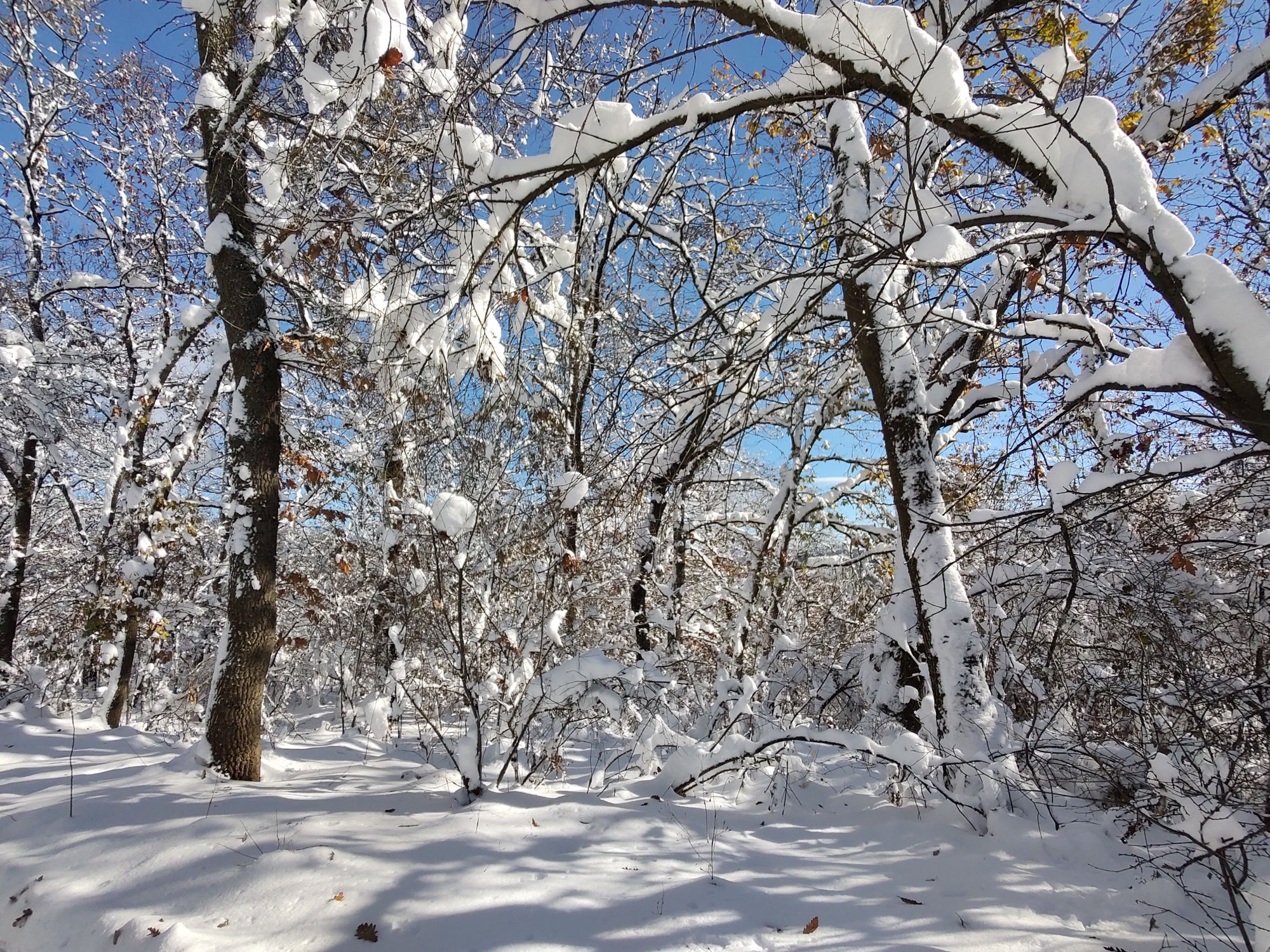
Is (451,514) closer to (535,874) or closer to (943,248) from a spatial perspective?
(535,874)

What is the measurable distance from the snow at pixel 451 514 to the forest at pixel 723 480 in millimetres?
43

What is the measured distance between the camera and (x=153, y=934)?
2281 millimetres

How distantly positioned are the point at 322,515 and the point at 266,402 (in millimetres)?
2501

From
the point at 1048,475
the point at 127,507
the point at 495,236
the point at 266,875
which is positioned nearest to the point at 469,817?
the point at 266,875

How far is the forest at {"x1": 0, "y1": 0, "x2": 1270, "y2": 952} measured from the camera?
2.33 meters

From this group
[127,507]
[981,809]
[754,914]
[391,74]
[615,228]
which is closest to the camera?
[754,914]

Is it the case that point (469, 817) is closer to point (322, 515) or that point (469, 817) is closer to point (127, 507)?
point (322, 515)

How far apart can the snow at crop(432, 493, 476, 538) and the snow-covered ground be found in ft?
5.04

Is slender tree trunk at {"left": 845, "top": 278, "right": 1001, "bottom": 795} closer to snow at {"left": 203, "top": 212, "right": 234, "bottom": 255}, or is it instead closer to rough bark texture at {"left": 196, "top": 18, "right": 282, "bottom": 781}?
rough bark texture at {"left": 196, "top": 18, "right": 282, "bottom": 781}

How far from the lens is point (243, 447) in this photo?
4707 mm

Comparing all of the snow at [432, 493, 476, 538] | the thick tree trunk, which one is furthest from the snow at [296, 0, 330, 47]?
the thick tree trunk

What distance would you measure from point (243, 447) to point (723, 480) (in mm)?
3782

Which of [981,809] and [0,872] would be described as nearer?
[0,872]

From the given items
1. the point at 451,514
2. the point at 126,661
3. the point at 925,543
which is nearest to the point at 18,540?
the point at 126,661
